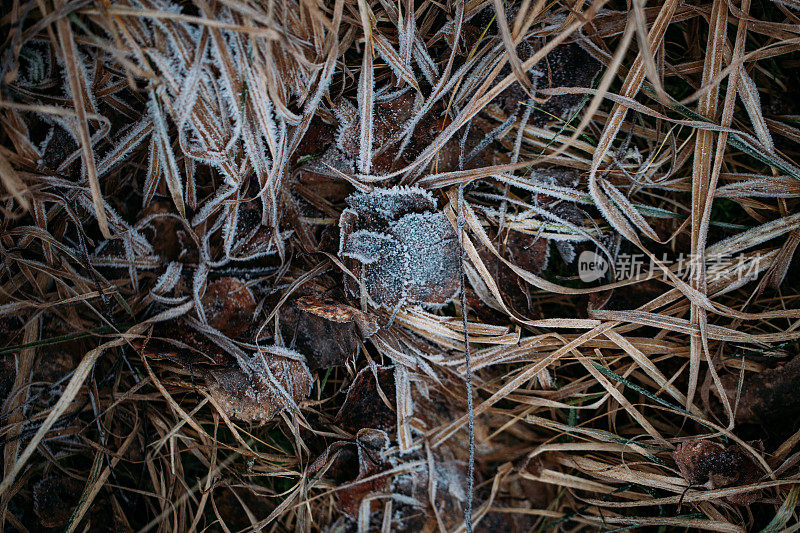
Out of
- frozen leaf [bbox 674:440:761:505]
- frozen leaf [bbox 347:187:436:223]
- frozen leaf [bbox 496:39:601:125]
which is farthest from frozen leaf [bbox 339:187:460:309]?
frozen leaf [bbox 674:440:761:505]

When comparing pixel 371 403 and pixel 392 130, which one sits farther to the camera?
pixel 371 403

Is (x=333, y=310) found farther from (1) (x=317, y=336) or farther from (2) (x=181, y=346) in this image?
(2) (x=181, y=346)

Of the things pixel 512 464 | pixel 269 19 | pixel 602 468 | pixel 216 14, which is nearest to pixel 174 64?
pixel 216 14

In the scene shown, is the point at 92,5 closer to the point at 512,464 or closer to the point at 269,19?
the point at 269,19

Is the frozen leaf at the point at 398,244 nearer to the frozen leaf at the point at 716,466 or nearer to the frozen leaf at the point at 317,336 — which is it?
the frozen leaf at the point at 317,336

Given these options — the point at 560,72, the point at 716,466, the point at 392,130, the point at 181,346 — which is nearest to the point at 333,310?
the point at 181,346

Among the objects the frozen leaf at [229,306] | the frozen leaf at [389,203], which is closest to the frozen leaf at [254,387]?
the frozen leaf at [229,306]

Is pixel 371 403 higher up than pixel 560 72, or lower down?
lower down
